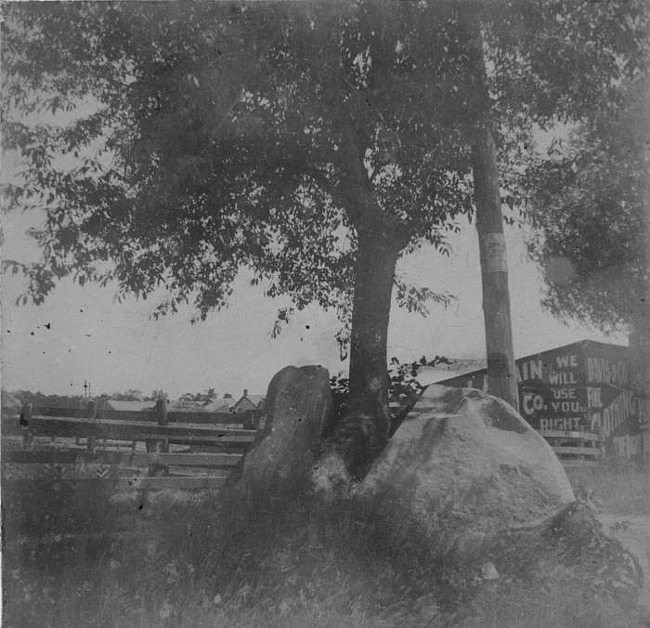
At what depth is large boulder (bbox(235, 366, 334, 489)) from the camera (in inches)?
202

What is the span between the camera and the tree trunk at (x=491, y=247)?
16.8ft

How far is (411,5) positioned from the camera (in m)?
5.02

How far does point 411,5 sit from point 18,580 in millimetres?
4927

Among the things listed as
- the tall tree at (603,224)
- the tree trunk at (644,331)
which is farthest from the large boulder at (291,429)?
the tree trunk at (644,331)

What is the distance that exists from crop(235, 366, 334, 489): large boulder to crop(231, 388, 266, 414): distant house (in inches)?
2.1

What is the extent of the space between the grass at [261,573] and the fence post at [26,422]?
1.06 ft

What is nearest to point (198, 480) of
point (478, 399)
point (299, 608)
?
point (299, 608)

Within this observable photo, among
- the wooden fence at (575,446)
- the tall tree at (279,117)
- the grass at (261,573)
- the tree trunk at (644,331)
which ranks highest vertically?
the tall tree at (279,117)

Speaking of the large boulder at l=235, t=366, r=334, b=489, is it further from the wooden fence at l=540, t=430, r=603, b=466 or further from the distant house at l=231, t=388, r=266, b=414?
the wooden fence at l=540, t=430, r=603, b=466

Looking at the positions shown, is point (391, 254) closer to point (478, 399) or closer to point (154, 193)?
point (478, 399)

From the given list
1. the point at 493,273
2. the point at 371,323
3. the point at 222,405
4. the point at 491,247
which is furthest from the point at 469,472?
the point at 222,405

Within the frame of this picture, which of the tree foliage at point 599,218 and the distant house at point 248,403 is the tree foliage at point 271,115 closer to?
the tree foliage at point 599,218

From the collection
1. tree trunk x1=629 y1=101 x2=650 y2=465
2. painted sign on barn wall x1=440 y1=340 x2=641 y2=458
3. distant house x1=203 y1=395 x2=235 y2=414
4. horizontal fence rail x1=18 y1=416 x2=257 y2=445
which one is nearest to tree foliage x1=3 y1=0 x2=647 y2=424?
tree trunk x1=629 y1=101 x2=650 y2=465

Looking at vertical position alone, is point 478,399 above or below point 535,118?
below
